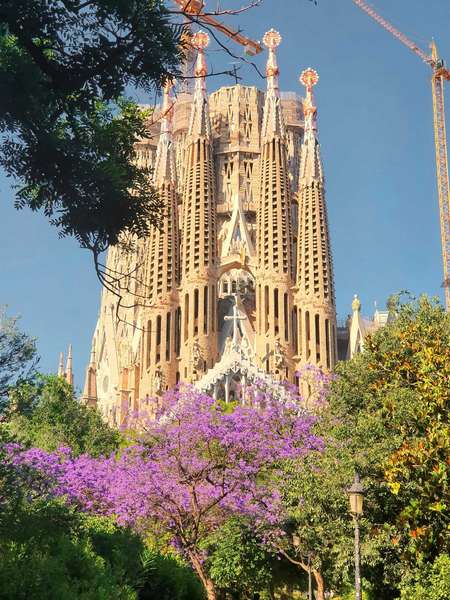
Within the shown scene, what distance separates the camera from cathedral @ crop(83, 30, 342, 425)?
164 ft

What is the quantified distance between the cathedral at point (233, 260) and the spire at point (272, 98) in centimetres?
9

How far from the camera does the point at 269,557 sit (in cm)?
2311

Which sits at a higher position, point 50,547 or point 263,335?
point 263,335

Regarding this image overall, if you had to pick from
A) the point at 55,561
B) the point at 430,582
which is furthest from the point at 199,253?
the point at 55,561

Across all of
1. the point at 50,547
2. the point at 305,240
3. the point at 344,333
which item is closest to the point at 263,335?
the point at 305,240

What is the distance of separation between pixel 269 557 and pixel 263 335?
28030mm

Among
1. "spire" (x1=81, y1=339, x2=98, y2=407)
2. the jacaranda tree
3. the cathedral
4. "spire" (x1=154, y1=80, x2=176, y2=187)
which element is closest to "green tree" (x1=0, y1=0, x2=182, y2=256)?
the jacaranda tree

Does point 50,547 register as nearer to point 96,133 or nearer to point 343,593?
point 96,133

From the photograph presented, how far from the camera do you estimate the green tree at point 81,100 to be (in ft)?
29.5

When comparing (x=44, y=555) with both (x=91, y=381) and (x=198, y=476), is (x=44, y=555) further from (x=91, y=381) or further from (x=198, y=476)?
(x=91, y=381)

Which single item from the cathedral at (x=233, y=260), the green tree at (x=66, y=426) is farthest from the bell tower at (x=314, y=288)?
the green tree at (x=66, y=426)

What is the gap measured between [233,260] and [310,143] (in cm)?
959

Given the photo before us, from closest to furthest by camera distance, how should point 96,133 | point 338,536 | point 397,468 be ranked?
point 96,133
point 397,468
point 338,536

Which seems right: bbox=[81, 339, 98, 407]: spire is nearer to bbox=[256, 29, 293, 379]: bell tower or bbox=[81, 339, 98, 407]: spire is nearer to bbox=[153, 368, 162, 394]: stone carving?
bbox=[153, 368, 162, 394]: stone carving
